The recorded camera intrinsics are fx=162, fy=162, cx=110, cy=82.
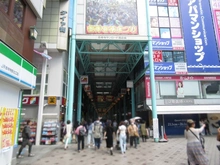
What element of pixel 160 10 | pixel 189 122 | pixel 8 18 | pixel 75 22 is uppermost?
pixel 160 10

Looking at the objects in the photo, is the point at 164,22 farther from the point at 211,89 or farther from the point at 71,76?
the point at 71,76

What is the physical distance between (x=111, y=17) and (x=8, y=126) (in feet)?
38.4

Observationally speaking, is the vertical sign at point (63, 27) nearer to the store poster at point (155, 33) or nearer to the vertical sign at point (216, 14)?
the store poster at point (155, 33)

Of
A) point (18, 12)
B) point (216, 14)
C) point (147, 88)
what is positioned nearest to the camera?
point (18, 12)

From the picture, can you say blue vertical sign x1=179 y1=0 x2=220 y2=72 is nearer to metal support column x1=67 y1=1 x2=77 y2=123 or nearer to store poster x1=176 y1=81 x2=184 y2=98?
store poster x1=176 y1=81 x2=184 y2=98

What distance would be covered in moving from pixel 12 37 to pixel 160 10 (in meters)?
16.2

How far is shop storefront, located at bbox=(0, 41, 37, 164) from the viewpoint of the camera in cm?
490

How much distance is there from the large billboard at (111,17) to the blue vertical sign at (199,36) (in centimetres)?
678

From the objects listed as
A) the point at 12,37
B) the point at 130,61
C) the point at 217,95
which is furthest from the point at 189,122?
the point at 130,61

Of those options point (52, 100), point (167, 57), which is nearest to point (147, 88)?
point (167, 57)

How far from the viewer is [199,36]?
1706cm

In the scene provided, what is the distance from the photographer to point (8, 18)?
20.6 feet

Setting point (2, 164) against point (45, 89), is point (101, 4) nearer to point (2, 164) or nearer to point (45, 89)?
point (45, 89)

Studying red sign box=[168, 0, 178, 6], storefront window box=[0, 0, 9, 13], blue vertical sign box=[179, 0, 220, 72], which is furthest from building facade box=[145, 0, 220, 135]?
storefront window box=[0, 0, 9, 13]
